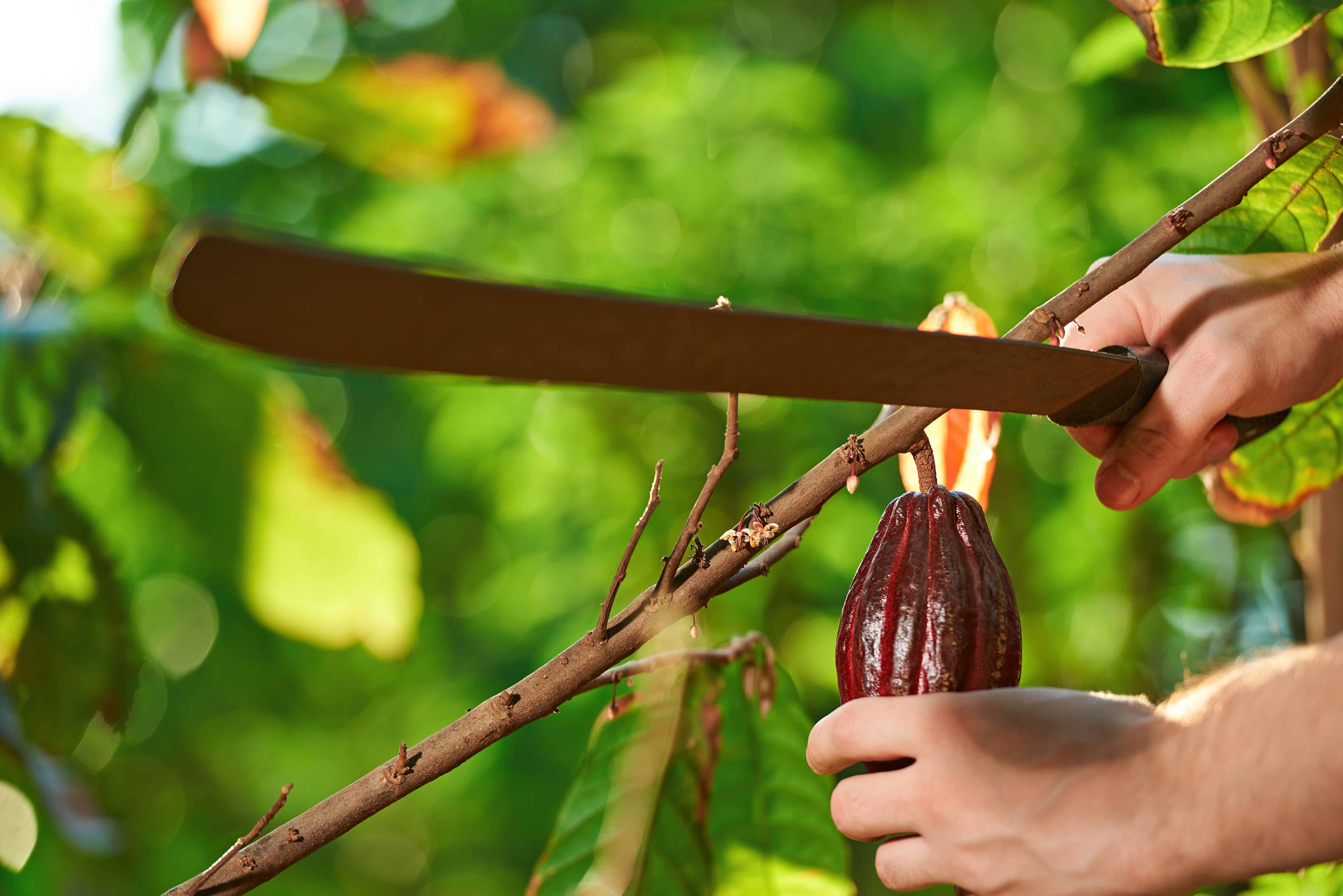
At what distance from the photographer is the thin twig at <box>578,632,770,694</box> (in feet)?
1.38

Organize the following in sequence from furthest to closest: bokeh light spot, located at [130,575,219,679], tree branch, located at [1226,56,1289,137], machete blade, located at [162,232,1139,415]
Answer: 1. bokeh light spot, located at [130,575,219,679]
2. tree branch, located at [1226,56,1289,137]
3. machete blade, located at [162,232,1139,415]

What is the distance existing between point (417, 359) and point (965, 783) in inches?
8.6

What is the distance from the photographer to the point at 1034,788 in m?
0.29

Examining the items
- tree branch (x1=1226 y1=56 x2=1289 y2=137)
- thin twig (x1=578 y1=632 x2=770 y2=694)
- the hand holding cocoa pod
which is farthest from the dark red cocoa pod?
tree branch (x1=1226 y1=56 x2=1289 y2=137)

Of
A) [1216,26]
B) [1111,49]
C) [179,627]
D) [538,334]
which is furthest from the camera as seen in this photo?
[179,627]

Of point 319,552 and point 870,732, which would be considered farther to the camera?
point 319,552

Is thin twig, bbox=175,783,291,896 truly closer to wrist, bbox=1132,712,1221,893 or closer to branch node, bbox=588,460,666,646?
branch node, bbox=588,460,666,646

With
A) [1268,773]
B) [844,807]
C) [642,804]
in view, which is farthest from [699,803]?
[1268,773]

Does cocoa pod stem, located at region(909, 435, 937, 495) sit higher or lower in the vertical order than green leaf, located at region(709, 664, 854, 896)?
higher

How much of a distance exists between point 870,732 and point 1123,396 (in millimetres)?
174

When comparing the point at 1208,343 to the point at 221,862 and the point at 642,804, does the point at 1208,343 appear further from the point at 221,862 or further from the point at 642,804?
the point at 221,862

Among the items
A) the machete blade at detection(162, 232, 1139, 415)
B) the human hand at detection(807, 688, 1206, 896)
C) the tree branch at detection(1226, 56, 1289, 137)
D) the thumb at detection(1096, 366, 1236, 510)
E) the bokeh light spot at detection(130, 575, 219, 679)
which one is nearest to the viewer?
the machete blade at detection(162, 232, 1139, 415)

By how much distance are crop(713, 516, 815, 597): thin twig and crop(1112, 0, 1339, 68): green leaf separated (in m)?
0.29

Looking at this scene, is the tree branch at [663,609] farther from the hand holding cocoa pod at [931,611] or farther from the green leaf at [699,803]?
the green leaf at [699,803]
